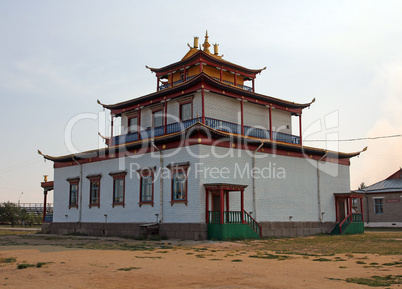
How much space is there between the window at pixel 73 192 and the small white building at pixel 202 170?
0.35 ft

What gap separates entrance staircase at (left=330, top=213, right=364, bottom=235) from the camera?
2669cm

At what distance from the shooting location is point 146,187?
24234 mm

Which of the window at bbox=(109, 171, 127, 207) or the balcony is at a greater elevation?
the balcony

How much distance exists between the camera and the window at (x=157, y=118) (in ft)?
89.7

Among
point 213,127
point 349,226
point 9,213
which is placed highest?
point 213,127

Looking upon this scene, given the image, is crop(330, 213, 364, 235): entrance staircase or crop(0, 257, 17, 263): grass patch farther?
crop(330, 213, 364, 235): entrance staircase

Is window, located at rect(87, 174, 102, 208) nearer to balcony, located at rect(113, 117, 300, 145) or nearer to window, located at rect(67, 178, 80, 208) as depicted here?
window, located at rect(67, 178, 80, 208)

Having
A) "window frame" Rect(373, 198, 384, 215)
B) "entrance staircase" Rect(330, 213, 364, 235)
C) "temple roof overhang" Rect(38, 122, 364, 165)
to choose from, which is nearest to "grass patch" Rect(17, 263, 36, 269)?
"temple roof overhang" Rect(38, 122, 364, 165)

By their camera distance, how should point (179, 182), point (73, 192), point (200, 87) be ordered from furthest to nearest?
1. point (73, 192)
2. point (200, 87)
3. point (179, 182)

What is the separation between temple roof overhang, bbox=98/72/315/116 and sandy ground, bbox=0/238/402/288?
11856mm

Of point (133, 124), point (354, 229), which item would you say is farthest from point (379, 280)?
point (133, 124)

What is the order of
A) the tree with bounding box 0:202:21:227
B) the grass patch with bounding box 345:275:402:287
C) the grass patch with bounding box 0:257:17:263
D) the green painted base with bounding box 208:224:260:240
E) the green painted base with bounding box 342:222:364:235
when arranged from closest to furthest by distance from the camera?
1. the grass patch with bounding box 345:275:402:287
2. the grass patch with bounding box 0:257:17:263
3. the green painted base with bounding box 208:224:260:240
4. the green painted base with bounding box 342:222:364:235
5. the tree with bounding box 0:202:21:227

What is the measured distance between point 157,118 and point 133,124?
2.63 metres

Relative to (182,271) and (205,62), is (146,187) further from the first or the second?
(182,271)
